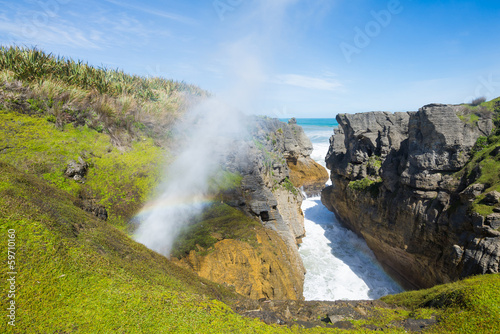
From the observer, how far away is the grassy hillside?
3.55m

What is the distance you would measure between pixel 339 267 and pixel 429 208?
7.58 meters

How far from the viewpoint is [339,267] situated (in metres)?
19.2

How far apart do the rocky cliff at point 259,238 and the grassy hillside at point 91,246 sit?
0.96 meters

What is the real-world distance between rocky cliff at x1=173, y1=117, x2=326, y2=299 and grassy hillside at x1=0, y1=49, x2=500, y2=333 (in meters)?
0.96

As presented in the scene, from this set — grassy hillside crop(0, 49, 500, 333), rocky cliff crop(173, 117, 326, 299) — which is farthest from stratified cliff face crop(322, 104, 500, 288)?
rocky cliff crop(173, 117, 326, 299)

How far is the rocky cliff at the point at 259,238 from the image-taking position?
898cm

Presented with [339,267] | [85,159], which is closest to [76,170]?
[85,159]

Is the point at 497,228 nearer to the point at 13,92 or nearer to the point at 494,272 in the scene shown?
the point at 494,272

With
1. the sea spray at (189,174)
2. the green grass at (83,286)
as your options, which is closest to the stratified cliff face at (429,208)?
the sea spray at (189,174)

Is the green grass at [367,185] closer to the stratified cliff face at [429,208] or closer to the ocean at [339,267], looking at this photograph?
the stratified cliff face at [429,208]

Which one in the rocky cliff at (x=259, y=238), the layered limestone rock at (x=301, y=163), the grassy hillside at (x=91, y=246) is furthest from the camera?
the layered limestone rock at (x=301, y=163)

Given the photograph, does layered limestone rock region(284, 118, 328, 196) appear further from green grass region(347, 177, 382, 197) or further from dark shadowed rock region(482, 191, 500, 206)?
dark shadowed rock region(482, 191, 500, 206)

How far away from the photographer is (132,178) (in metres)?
11.1

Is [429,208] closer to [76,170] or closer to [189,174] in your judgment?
[189,174]
